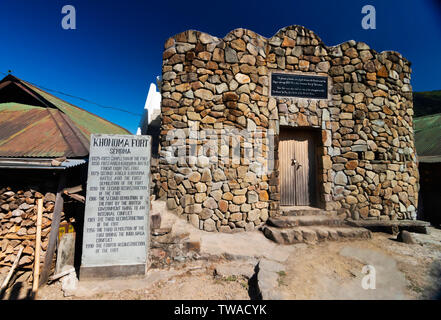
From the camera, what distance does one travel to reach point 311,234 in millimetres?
4242

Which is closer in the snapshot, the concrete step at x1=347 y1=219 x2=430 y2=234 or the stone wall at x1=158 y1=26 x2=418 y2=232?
the stone wall at x1=158 y1=26 x2=418 y2=232

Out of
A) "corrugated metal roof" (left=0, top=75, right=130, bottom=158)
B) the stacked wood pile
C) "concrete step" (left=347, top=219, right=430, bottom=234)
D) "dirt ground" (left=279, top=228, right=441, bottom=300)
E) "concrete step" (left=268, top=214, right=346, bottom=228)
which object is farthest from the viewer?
"concrete step" (left=347, top=219, right=430, bottom=234)

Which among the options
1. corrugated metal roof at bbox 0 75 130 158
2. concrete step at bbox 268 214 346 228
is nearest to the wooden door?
concrete step at bbox 268 214 346 228

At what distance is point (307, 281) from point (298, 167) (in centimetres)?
326

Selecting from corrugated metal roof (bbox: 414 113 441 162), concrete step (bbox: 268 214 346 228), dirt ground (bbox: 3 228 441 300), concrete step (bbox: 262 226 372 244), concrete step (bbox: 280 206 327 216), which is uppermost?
corrugated metal roof (bbox: 414 113 441 162)

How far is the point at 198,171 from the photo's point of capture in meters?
4.68

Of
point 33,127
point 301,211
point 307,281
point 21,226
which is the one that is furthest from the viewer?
point 301,211

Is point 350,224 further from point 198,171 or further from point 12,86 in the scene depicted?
point 12,86

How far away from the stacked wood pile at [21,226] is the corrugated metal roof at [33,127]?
37.9 inches

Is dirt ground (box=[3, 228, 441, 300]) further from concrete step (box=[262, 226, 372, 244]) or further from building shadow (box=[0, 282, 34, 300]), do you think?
concrete step (box=[262, 226, 372, 244])

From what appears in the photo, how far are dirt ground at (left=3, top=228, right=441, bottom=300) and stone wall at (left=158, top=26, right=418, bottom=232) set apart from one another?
1.45m

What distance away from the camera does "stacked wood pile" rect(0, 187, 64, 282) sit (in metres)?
3.42

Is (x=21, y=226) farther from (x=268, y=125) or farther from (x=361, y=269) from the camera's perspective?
(x=361, y=269)

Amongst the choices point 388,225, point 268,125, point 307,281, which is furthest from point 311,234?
point 268,125
